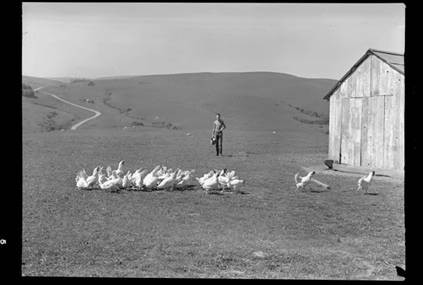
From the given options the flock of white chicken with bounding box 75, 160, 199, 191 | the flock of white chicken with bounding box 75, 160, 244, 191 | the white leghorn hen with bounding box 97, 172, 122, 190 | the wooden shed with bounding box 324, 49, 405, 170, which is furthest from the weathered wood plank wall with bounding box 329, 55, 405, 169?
the white leghorn hen with bounding box 97, 172, 122, 190

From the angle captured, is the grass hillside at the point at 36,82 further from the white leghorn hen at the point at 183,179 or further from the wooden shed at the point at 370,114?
the white leghorn hen at the point at 183,179

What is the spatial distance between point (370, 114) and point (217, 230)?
1079 cm

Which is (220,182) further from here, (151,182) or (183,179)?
(151,182)

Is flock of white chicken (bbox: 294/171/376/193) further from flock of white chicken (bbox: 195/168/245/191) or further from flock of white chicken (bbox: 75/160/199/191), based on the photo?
flock of white chicken (bbox: 75/160/199/191)

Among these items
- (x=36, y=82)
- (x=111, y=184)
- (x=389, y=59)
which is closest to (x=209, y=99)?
(x=36, y=82)

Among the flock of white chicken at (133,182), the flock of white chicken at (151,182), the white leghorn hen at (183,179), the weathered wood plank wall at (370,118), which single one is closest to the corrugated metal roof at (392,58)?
the weathered wood plank wall at (370,118)

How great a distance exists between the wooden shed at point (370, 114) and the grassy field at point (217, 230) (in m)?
2.12

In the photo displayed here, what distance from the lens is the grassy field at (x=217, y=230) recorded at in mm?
8078

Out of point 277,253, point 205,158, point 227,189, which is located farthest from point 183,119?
point 277,253

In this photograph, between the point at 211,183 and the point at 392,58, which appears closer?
the point at 211,183

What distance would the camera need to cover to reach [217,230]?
33.1ft

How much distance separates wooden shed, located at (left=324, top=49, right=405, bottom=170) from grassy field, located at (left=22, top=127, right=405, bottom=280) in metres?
2.12

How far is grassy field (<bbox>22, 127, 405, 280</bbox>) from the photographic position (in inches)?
318

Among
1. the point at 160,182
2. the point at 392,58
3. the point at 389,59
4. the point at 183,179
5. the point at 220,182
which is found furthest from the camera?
the point at 392,58
